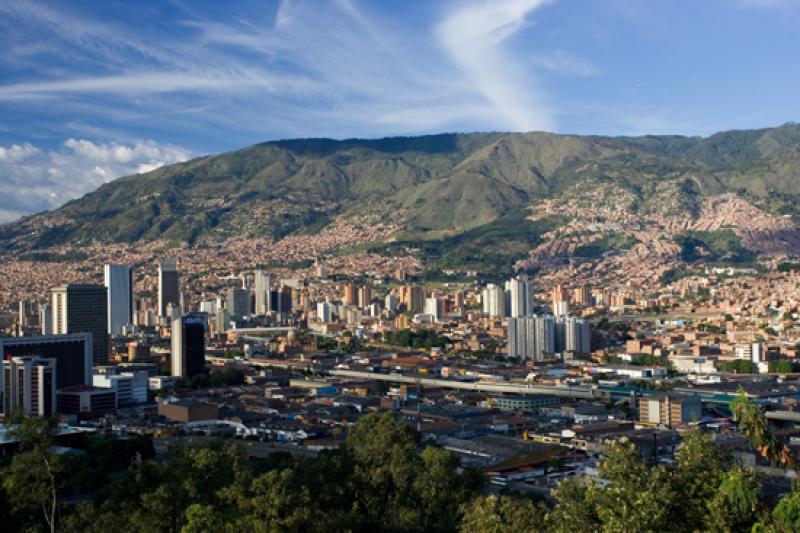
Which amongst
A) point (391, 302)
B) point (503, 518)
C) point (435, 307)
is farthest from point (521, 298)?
point (503, 518)

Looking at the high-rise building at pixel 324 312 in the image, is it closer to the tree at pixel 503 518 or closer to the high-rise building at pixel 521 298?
the high-rise building at pixel 521 298

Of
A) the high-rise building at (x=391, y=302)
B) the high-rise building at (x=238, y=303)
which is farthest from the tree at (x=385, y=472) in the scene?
the high-rise building at (x=238, y=303)

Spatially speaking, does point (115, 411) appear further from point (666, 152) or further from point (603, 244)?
point (666, 152)

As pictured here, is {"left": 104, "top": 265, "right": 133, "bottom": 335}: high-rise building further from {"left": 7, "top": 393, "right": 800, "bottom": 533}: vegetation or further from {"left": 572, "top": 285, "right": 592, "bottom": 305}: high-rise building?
{"left": 7, "top": 393, "right": 800, "bottom": 533}: vegetation

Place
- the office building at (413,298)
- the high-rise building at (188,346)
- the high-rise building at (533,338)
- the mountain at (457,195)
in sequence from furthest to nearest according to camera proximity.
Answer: the mountain at (457,195), the office building at (413,298), the high-rise building at (533,338), the high-rise building at (188,346)

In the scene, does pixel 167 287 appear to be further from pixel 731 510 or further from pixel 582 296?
pixel 731 510

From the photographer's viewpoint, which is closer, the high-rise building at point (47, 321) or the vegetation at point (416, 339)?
the high-rise building at point (47, 321)
